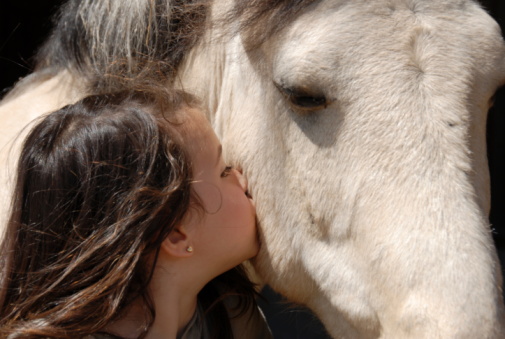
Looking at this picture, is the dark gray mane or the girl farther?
the dark gray mane

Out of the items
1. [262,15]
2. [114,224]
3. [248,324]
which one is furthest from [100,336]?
[262,15]

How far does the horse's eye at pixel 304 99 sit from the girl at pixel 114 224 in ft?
0.69

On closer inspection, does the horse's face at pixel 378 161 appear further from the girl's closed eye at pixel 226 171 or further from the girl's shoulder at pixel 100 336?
the girl's shoulder at pixel 100 336

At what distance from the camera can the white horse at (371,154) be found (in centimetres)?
108

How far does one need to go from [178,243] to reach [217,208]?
0.36ft

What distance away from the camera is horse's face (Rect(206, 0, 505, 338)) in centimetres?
108

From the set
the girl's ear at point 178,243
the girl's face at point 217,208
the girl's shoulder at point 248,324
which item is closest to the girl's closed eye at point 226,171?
the girl's face at point 217,208

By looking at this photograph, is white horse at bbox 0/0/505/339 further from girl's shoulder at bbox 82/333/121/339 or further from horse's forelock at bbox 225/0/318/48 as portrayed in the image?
girl's shoulder at bbox 82/333/121/339

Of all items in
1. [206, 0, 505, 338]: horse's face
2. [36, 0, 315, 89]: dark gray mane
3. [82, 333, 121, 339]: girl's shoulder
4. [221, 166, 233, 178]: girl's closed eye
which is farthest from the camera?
[36, 0, 315, 89]: dark gray mane

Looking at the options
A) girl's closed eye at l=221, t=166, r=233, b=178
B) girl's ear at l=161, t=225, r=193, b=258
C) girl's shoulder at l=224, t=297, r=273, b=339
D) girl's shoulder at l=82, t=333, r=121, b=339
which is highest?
girl's closed eye at l=221, t=166, r=233, b=178

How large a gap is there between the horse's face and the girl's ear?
7.2 inches

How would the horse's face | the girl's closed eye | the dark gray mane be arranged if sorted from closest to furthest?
1. the horse's face
2. the girl's closed eye
3. the dark gray mane

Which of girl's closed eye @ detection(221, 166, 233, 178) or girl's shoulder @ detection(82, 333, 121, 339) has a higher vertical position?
girl's closed eye @ detection(221, 166, 233, 178)

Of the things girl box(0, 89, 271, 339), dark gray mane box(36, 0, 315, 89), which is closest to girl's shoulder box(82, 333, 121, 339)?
girl box(0, 89, 271, 339)
